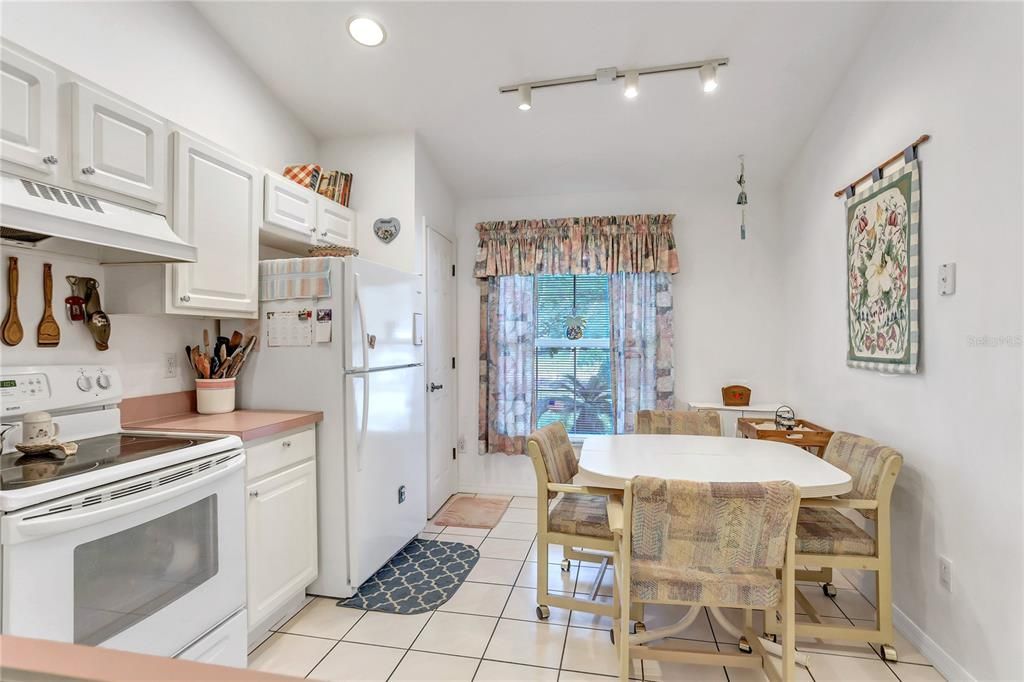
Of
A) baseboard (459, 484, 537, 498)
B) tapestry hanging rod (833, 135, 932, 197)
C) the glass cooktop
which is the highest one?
tapestry hanging rod (833, 135, 932, 197)

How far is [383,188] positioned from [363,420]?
5.48 ft

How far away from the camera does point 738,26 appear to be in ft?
8.34

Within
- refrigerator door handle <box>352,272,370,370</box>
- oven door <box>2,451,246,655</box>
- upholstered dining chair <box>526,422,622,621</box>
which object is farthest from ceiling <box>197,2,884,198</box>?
oven door <box>2,451,246,655</box>

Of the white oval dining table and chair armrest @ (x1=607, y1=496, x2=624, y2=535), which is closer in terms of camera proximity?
chair armrest @ (x1=607, y1=496, x2=624, y2=535)

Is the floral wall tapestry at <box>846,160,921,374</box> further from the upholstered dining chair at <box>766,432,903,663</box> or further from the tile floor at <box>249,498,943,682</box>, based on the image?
the tile floor at <box>249,498,943,682</box>

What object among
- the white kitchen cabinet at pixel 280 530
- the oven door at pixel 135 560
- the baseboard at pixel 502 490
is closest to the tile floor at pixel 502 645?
the white kitchen cabinet at pixel 280 530

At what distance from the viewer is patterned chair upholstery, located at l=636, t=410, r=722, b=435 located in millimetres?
3064

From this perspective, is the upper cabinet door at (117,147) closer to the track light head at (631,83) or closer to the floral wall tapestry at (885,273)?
the track light head at (631,83)

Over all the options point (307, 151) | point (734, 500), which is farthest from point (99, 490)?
point (307, 151)

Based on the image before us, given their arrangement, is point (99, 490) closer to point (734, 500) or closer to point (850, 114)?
point (734, 500)

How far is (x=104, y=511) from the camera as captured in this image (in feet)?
4.52

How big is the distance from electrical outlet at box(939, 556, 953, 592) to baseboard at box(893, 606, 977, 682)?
25 centimetres

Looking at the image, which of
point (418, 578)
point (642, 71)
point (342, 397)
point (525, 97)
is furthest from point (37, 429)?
point (642, 71)

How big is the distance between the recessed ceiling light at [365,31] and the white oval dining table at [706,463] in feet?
7.90
